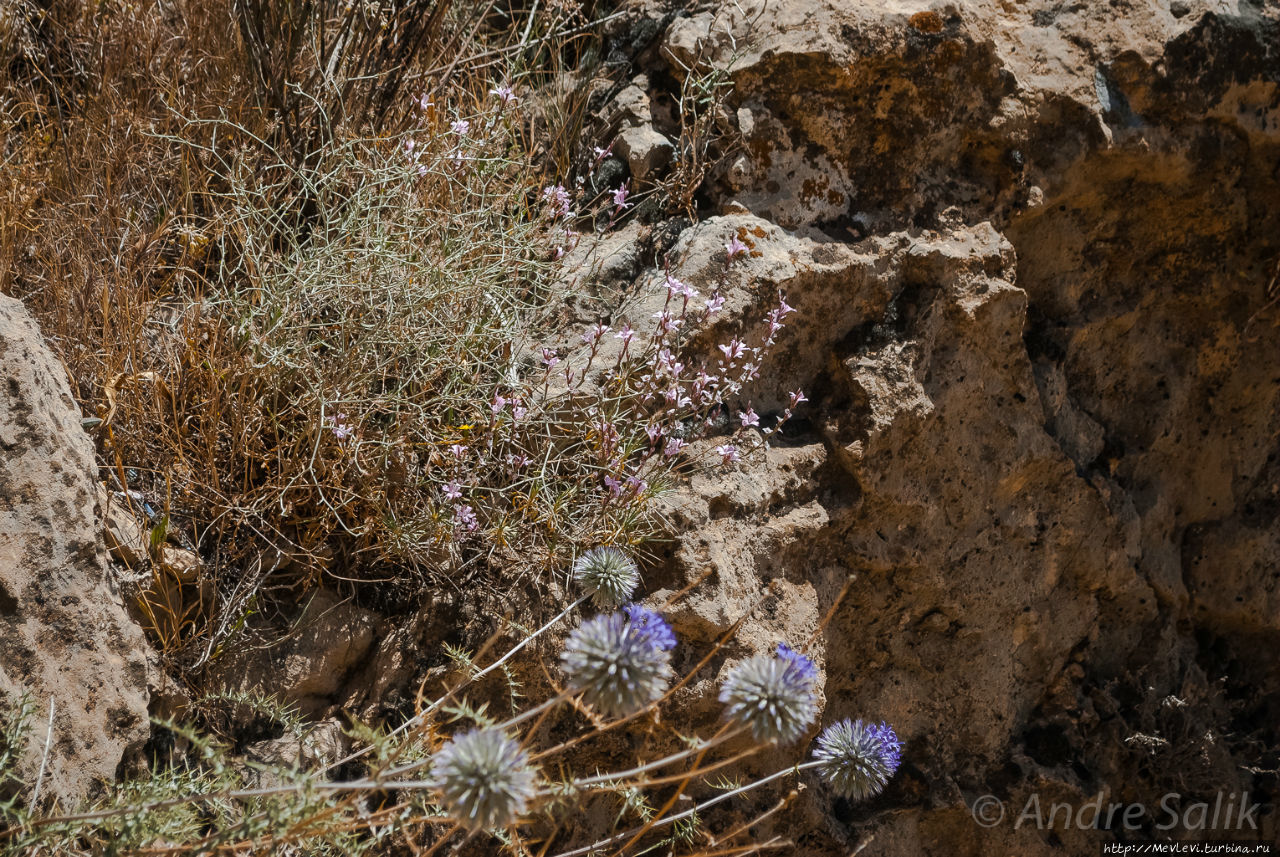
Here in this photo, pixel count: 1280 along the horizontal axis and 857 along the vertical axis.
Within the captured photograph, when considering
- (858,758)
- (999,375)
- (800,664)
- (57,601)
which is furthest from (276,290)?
(999,375)

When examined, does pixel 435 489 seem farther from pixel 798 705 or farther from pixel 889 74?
pixel 889 74

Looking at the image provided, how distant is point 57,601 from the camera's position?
198 cm

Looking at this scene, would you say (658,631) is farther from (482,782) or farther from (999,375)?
(999,375)

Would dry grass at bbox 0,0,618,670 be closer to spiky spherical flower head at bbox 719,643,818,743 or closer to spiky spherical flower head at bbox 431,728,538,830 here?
spiky spherical flower head at bbox 719,643,818,743

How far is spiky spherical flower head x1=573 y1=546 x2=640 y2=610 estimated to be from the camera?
6.97 ft

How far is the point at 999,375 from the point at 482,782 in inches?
81.5

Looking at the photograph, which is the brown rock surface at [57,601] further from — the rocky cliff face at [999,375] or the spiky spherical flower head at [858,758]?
the spiky spherical flower head at [858,758]

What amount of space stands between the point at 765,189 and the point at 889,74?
50cm

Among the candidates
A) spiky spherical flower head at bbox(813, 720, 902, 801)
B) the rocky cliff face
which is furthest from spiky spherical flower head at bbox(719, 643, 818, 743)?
the rocky cliff face

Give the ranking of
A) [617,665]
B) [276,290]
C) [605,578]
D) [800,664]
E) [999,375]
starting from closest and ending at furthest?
[617,665], [800,664], [605,578], [276,290], [999,375]

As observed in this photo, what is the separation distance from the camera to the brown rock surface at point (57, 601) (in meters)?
1.92

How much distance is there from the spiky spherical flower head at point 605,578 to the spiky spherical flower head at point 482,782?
644 mm

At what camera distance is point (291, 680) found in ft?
7.73

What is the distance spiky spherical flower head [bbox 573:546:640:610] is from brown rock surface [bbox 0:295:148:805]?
96cm
